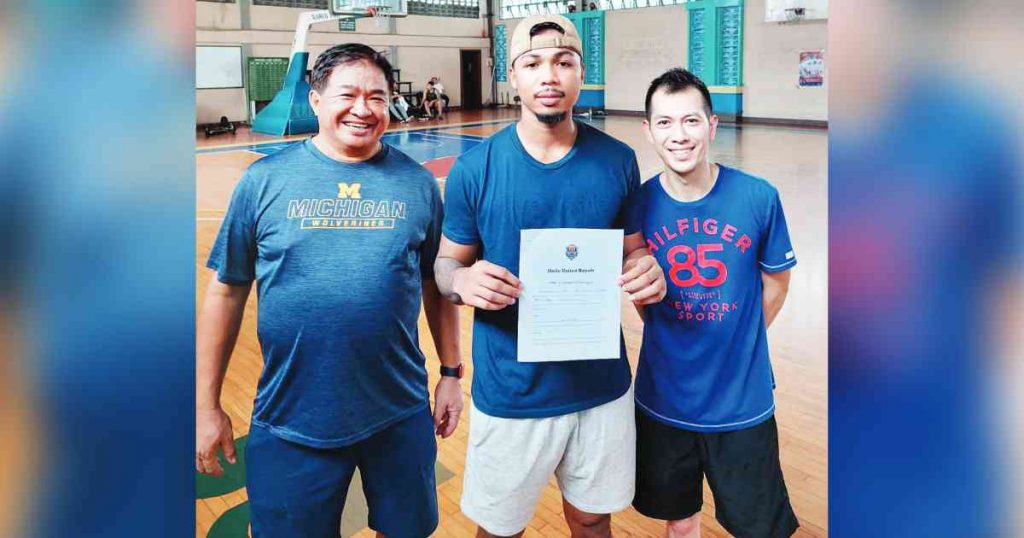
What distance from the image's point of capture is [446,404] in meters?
2.48

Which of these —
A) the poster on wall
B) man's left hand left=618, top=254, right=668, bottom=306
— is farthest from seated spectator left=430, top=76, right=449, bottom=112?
man's left hand left=618, top=254, right=668, bottom=306

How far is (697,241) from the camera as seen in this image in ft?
6.99

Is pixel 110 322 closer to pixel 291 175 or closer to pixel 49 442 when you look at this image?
pixel 49 442

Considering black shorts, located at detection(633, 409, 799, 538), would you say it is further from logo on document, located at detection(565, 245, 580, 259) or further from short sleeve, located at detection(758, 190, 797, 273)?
logo on document, located at detection(565, 245, 580, 259)

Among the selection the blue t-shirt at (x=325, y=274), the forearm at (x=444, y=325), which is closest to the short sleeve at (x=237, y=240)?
the blue t-shirt at (x=325, y=274)

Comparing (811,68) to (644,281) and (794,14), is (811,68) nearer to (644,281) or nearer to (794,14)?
(794,14)

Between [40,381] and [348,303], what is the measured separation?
1.52 m

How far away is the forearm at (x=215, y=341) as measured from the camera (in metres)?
2.09

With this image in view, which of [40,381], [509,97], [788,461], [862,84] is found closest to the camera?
[40,381]

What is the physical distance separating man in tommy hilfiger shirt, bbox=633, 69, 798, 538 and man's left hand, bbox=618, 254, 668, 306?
267 mm

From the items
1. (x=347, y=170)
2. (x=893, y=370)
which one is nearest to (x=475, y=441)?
(x=347, y=170)

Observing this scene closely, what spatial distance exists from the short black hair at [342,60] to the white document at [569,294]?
70 cm

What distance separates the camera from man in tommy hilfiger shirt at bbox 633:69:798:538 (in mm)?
2127

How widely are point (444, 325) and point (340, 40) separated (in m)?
23.4
